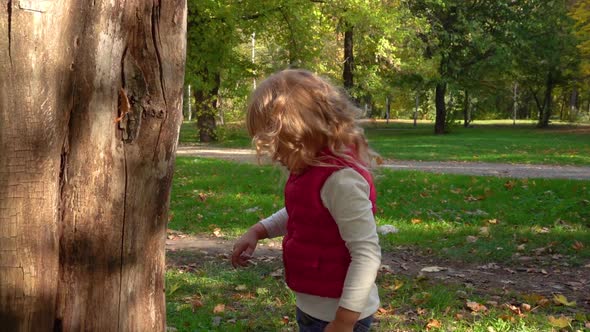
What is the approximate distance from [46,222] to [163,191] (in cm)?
41

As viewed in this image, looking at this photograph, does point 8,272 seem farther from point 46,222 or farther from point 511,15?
point 511,15

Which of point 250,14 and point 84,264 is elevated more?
point 250,14

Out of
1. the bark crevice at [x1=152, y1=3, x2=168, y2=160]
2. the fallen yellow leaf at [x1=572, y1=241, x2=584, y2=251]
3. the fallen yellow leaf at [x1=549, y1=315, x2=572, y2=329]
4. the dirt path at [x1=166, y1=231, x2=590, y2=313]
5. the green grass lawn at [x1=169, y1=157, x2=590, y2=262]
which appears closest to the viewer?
the bark crevice at [x1=152, y1=3, x2=168, y2=160]

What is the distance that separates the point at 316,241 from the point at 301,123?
1.32ft

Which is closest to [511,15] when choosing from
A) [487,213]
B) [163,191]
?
[487,213]

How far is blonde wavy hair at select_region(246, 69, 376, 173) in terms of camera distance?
223cm

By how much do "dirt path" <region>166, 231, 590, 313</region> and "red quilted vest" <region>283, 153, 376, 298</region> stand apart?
305cm

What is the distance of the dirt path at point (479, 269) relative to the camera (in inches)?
203

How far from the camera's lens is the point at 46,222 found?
→ 2088mm

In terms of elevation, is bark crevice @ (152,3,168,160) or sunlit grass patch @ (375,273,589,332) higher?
bark crevice @ (152,3,168,160)

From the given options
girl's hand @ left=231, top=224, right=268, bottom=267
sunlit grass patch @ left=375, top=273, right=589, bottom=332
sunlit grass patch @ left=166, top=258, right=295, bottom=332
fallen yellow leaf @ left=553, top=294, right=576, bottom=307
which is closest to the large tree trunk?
girl's hand @ left=231, top=224, right=268, bottom=267

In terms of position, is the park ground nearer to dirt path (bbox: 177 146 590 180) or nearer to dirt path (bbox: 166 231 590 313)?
dirt path (bbox: 166 231 590 313)

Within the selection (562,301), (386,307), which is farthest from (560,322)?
(386,307)

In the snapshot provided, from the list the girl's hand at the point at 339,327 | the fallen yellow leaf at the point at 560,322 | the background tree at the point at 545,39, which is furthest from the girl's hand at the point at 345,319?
the background tree at the point at 545,39
